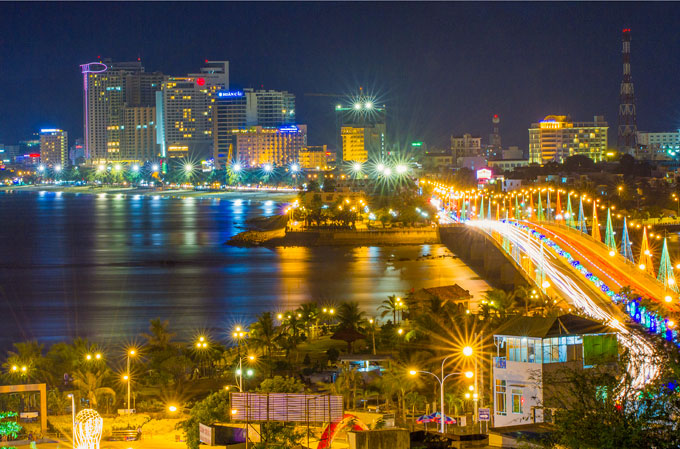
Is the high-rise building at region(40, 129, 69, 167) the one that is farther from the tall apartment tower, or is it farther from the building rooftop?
the building rooftop

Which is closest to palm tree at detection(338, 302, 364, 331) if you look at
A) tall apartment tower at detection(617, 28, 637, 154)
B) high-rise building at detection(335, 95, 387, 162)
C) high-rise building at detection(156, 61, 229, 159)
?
tall apartment tower at detection(617, 28, 637, 154)

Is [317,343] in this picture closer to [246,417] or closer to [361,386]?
[361,386]

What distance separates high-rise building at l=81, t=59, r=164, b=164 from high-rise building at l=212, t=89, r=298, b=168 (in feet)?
71.8

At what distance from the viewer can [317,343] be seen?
16.1 metres

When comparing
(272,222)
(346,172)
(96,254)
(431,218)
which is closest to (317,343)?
(96,254)

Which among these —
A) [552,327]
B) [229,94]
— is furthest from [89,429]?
[229,94]

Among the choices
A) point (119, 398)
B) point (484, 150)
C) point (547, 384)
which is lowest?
point (119, 398)

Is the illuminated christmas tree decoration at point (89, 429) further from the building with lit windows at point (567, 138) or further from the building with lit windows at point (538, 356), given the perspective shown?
the building with lit windows at point (567, 138)

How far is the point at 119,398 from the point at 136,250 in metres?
24.6

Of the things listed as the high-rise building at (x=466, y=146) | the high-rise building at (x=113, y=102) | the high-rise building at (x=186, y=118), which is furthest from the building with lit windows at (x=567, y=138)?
the high-rise building at (x=113, y=102)

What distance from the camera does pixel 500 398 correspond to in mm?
8398

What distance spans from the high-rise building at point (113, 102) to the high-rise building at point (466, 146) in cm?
4798

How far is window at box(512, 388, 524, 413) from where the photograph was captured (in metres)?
8.13

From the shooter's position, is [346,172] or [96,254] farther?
[346,172]
